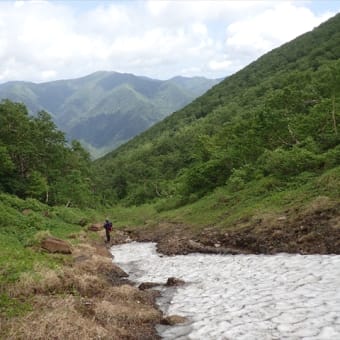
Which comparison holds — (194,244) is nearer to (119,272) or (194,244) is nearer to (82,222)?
(119,272)

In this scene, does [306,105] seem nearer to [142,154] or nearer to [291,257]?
[291,257]

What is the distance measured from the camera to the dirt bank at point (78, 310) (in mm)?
10008

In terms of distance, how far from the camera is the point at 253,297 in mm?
12891

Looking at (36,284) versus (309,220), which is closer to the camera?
(36,284)

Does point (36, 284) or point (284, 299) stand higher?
point (36, 284)

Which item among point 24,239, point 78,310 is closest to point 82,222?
point 24,239

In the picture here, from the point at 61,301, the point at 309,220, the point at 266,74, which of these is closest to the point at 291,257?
the point at 309,220

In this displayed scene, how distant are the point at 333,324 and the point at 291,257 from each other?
802 centimetres

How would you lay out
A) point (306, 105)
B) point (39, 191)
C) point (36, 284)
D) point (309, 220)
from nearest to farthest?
point (36, 284)
point (309, 220)
point (306, 105)
point (39, 191)

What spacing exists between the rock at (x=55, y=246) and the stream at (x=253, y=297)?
467cm

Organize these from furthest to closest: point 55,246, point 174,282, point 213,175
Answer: point 213,175
point 55,246
point 174,282

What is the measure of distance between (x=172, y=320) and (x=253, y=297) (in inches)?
105

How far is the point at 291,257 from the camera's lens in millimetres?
17438

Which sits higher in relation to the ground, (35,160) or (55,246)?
(35,160)
